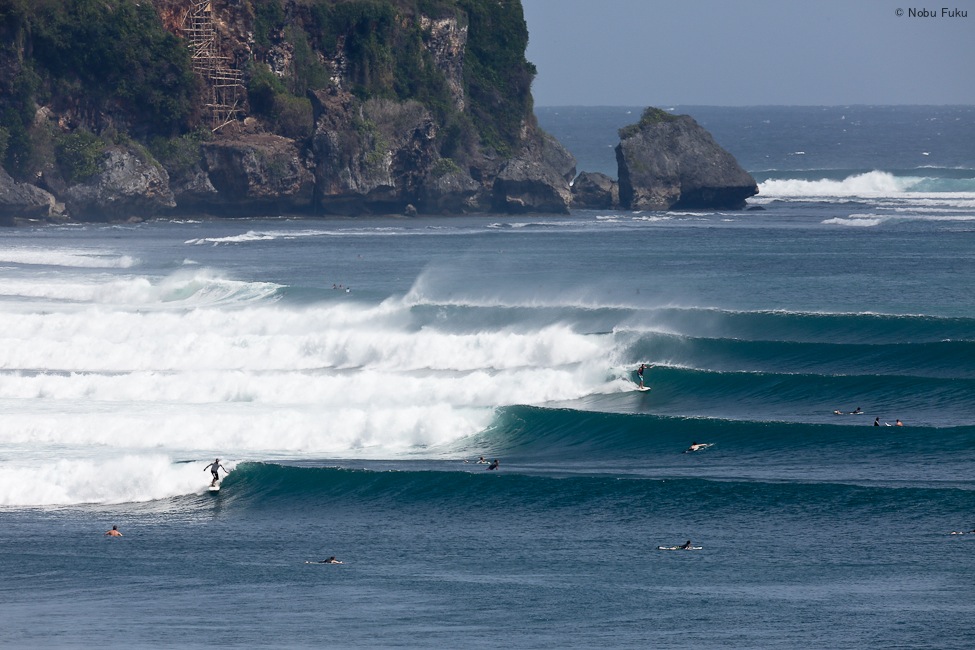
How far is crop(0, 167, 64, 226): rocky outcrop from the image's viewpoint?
67875mm

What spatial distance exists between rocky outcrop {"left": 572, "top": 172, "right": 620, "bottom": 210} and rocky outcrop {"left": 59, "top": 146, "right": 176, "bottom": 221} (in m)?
24.5

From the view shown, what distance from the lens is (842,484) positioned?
2428 centimetres

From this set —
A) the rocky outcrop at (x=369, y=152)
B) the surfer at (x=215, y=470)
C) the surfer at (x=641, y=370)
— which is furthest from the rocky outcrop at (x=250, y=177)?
the surfer at (x=215, y=470)

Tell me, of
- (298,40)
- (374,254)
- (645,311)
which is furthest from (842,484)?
(298,40)

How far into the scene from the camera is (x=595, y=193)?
83250 millimetres

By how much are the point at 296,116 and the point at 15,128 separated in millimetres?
14692

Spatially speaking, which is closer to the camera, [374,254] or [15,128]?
[374,254]

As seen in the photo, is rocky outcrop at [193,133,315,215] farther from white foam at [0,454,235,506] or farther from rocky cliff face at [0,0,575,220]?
white foam at [0,454,235,506]

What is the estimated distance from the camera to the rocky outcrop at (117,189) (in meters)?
70.4

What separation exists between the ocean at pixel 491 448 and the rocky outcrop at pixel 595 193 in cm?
2509

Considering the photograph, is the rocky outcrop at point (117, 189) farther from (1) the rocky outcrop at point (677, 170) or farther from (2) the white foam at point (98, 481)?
(2) the white foam at point (98, 481)

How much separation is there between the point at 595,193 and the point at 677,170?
625 cm

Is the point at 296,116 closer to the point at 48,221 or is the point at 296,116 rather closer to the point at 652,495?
the point at 48,221

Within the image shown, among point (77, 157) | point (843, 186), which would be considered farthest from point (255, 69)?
point (843, 186)
